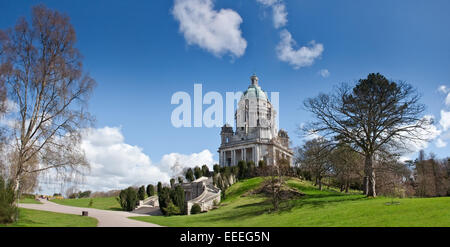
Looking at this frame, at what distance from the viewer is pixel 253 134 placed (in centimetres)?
8388

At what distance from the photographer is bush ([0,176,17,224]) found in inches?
650

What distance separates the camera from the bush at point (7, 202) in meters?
16.5

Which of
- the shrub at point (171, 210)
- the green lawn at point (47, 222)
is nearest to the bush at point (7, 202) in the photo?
the green lawn at point (47, 222)

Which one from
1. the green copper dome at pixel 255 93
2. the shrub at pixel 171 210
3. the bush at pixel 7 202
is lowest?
the shrub at pixel 171 210

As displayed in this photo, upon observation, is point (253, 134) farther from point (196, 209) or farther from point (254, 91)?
point (196, 209)

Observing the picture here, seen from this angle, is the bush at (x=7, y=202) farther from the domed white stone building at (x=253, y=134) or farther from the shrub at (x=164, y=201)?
the domed white stone building at (x=253, y=134)

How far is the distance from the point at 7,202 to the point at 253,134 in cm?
6985

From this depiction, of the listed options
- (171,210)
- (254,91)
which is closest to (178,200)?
(171,210)

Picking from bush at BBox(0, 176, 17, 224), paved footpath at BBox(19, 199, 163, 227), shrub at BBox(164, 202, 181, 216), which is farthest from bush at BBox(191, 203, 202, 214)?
bush at BBox(0, 176, 17, 224)

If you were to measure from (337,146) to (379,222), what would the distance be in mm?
13434

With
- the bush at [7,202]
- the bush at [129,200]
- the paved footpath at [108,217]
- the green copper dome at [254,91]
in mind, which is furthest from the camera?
the green copper dome at [254,91]

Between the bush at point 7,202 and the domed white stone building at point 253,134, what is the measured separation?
62.2m
